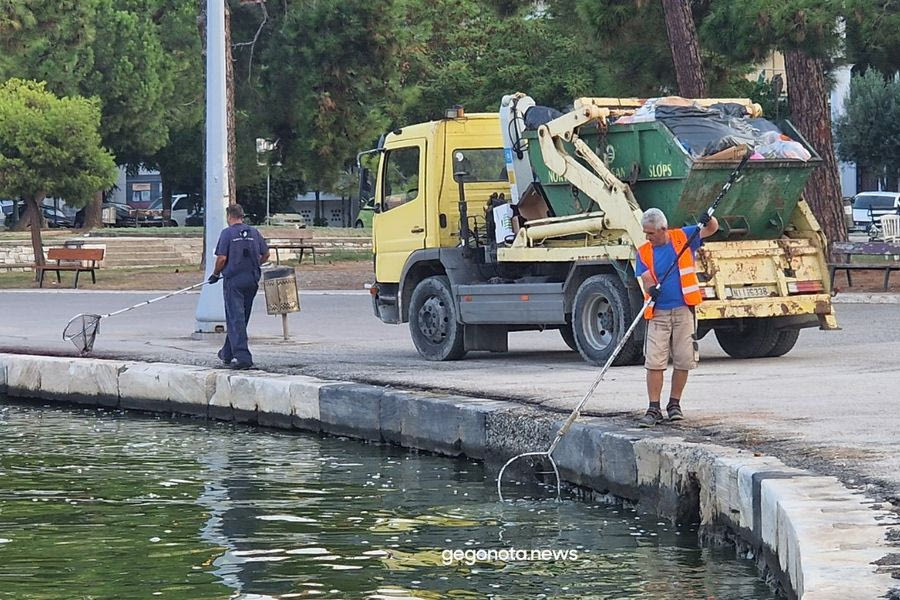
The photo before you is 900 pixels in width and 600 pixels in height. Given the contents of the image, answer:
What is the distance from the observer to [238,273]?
1741cm

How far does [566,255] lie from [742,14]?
33.0ft

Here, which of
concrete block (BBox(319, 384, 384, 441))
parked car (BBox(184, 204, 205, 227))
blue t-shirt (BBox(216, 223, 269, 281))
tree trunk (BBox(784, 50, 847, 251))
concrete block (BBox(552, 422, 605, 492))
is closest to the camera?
concrete block (BBox(552, 422, 605, 492))

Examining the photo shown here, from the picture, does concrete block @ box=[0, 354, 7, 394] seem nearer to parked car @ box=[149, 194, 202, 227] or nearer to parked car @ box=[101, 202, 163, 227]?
parked car @ box=[101, 202, 163, 227]

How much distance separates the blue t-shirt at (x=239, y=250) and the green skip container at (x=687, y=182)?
304 cm

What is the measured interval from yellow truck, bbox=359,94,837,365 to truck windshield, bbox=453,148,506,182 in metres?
0.02

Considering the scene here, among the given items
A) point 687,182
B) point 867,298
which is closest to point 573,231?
point 687,182

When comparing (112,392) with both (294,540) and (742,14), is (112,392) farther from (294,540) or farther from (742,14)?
(742,14)

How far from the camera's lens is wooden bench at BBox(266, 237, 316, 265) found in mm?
42750

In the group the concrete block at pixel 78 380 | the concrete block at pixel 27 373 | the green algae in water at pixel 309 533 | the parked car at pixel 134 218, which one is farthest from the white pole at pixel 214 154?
the parked car at pixel 134 218

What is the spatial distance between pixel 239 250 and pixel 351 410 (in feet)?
10.0

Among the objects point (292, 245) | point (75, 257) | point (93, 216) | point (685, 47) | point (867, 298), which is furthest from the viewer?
point (93, 216)

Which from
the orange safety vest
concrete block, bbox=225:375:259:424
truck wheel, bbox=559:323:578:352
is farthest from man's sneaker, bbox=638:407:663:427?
truck wheel, bbox=559:323:578:352

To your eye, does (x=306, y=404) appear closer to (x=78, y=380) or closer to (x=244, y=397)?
(x=244, y=397)

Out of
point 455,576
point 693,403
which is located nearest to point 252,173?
point 693,403
